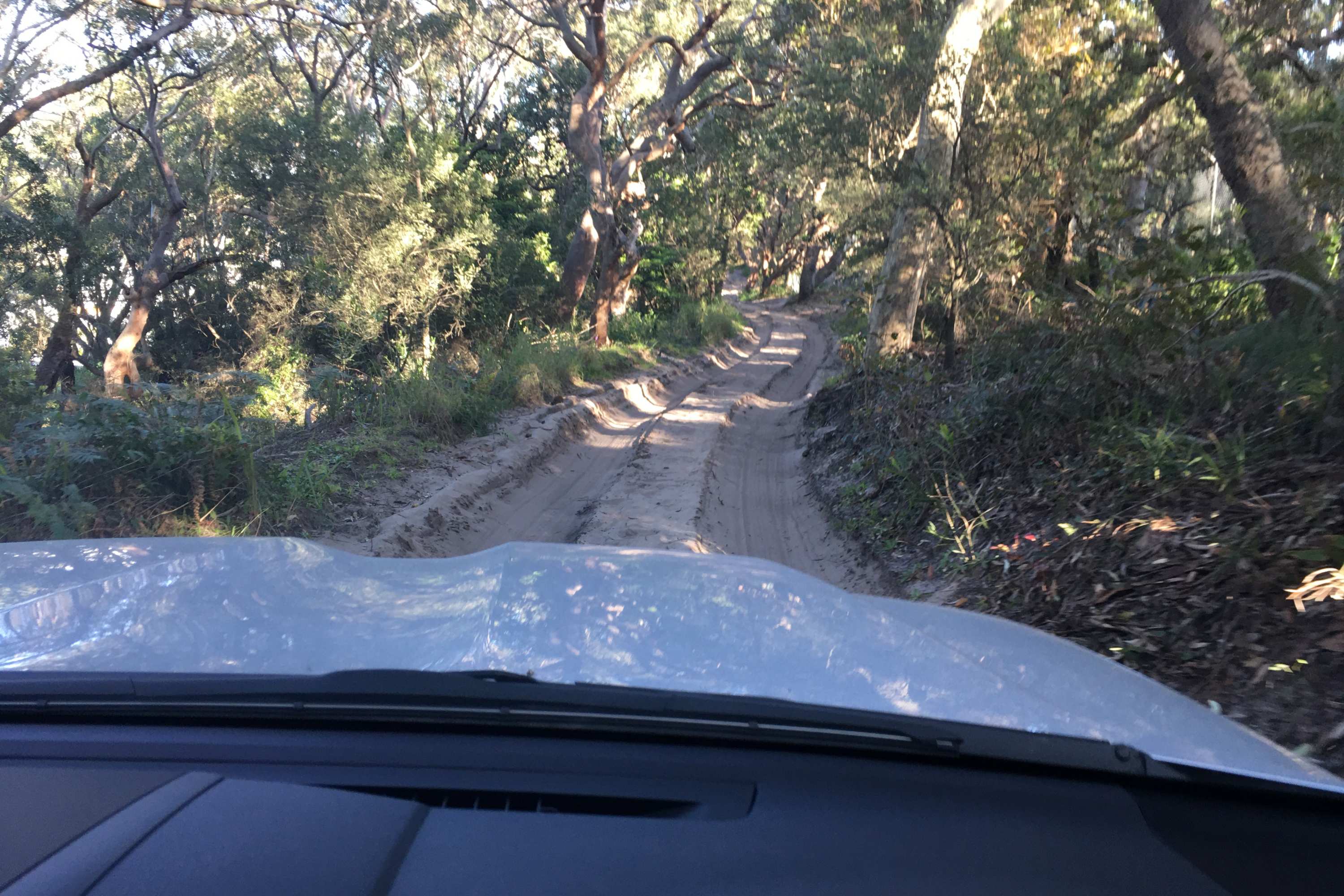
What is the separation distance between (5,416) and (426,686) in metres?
9.66

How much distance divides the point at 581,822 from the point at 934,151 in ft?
32.8

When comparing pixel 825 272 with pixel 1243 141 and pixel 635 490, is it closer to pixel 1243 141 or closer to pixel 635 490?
pixel 635 490

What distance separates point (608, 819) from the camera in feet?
6.19

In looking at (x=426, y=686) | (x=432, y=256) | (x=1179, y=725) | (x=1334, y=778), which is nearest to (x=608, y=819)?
(x=426, y=686)

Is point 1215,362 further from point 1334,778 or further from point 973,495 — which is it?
point 1334,778

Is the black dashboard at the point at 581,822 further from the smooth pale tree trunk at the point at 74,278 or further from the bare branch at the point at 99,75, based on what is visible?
the smooth pale tree trunk at the point at 74,278

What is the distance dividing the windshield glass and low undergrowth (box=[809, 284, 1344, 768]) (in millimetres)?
30

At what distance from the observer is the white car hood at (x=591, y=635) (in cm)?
228

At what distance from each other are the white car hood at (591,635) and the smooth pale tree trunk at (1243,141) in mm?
4945

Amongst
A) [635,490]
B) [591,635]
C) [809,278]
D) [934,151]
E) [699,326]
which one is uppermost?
[809,278]

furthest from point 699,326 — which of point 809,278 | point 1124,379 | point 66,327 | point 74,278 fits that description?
point 1124,379

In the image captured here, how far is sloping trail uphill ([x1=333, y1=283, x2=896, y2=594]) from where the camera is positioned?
8.13m

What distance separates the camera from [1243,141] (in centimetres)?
694

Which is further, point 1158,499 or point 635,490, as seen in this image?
point 635,490
